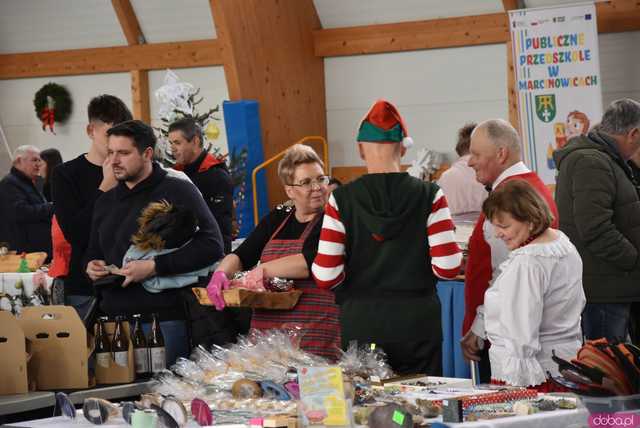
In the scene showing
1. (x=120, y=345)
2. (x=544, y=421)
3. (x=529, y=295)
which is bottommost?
(x=544, y=421)

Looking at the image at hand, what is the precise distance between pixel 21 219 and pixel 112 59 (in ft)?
14.8

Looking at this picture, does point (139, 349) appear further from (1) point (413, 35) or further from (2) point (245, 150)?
(1) point (413, 35)

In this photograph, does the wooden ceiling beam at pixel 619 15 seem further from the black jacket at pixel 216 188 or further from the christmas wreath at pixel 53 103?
the christmas wreath at pixel 53 103

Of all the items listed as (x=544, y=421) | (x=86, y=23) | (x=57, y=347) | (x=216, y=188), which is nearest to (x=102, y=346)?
(x=57, y=347)

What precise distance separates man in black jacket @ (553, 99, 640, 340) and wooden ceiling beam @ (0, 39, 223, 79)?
6.71 meters

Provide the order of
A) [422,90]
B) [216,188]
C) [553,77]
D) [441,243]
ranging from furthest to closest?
[422,90]
[553,77]
[216,188]
[441,243]

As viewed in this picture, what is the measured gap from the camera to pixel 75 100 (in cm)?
1190

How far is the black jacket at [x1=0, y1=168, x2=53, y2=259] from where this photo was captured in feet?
23.9

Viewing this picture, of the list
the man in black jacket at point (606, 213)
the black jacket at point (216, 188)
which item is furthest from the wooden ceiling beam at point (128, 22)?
the man in black jacket at point (606, 213)

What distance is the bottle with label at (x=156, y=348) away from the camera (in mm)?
3754

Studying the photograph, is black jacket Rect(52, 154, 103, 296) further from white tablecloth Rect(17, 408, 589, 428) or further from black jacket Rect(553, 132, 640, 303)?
black jacket Rect(553, 132, 640, 303)

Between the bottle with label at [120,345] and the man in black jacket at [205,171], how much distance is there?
1.68m

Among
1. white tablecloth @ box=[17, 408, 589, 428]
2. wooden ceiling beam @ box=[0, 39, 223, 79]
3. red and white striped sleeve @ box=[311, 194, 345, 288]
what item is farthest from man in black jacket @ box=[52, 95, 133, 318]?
wooden ceiling beam @ box=[0, 39, 223, 79]

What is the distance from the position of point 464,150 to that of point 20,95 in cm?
797
